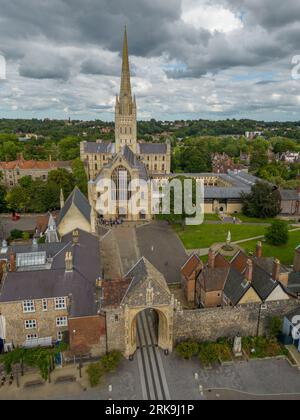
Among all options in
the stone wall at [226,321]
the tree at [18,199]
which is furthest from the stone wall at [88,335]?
the tree at [18,199]

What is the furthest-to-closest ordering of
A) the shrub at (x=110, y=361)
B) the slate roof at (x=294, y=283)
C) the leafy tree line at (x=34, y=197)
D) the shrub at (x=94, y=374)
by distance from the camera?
the leafy tree line at (x=34, y=197) → the slate roof at (x=294, y=283) → the shrub at (x=110, y=361) → the shrub at (x=94, y=374)

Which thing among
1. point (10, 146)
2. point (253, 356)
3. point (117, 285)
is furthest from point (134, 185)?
point (10, 146)

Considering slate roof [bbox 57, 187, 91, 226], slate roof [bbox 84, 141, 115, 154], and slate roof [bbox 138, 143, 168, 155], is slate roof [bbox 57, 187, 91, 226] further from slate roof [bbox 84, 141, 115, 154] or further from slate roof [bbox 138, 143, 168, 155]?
slate roof [bbox 138, 143, 168, 155]

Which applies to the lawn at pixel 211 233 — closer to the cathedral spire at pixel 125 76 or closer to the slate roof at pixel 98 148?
the slate roof at pixel 98 148

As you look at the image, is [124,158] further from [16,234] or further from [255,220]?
[255,220]

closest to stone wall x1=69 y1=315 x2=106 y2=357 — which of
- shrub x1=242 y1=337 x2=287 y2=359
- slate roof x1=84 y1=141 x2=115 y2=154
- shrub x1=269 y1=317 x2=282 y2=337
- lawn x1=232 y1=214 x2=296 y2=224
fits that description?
shrub x1=242 y1=337 x2=287 y2=359

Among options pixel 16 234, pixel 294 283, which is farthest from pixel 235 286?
pixel 16 234
